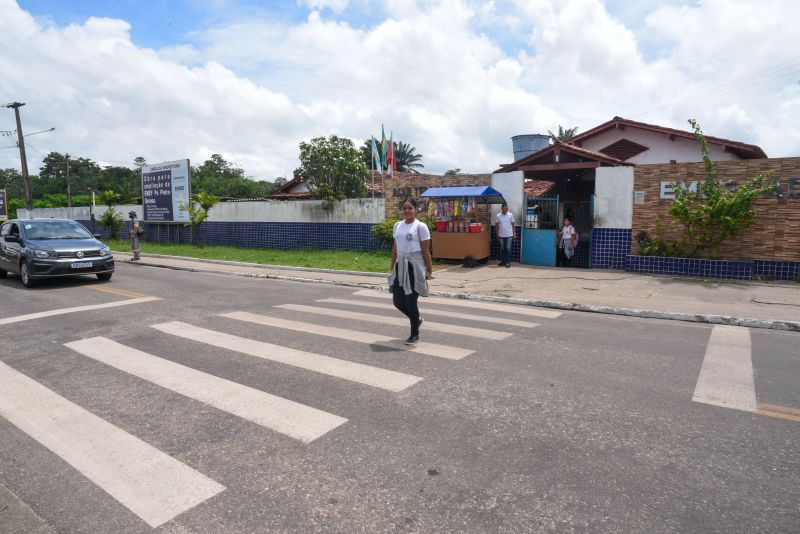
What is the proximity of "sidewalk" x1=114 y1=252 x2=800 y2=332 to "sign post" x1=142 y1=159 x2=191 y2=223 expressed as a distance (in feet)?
33.4

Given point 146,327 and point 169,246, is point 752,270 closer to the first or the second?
point 146,327

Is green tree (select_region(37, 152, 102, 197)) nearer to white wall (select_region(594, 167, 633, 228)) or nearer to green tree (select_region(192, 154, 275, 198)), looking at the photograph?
green tree (select_region(192, 154, 275, 198))

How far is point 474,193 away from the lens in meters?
14.0

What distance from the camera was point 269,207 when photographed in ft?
70.4

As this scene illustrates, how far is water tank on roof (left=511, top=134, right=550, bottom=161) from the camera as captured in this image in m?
23.9

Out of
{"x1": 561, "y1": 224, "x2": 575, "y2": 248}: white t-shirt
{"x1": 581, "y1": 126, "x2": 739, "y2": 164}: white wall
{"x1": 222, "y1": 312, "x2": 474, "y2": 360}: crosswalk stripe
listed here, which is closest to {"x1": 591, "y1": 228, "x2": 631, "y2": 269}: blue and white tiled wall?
{"x1": 561, "y1": 224, "x2": 575, "y2": 248}: white t-shirt

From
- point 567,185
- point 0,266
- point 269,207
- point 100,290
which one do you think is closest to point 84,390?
point 100,290

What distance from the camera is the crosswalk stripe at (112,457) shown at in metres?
2.94

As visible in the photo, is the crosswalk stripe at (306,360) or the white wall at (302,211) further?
the white wall at (302,211)

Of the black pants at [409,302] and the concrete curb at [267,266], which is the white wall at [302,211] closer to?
the concrete curb at [267,266]

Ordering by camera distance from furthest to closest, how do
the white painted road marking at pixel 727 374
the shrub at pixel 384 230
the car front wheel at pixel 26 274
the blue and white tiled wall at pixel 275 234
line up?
the blue and white tiled wall at pixel 275 234 < the shrub at pixel 384 230 < the car front wheel at pixel 26 274 < the white painted road marking at pixel 727 374

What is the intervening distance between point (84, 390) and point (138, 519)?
2.53 m

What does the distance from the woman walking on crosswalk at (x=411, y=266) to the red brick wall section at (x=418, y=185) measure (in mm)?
9678

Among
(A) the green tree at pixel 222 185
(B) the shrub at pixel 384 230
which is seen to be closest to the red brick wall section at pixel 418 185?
(B) the shrub at pixel 384 230
